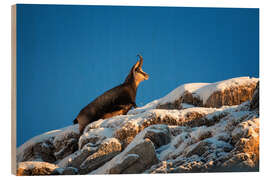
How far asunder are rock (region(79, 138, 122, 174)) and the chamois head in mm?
1160

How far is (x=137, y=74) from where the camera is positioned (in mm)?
8438

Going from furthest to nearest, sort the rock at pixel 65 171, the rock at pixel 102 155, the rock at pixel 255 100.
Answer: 1. the rock at pixel 255 100
2. the rock at pixel 102 155
3. the rock at pixel 65 171

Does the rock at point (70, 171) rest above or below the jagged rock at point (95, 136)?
below

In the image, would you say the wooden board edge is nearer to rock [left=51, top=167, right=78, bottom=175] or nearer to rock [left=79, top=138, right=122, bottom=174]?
rock [left=51, top=167, right=78, bottom=175]

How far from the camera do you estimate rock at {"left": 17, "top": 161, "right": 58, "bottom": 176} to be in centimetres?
772

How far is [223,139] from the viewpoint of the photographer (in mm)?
7848

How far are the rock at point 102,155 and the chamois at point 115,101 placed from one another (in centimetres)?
62

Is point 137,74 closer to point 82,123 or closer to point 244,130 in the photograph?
point 82,123

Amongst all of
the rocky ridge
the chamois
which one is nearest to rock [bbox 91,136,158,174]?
the rocky ridge

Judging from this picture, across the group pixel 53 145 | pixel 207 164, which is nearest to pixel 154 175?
pixel 207 164

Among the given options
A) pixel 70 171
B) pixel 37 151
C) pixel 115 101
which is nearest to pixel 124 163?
pixel 70 171

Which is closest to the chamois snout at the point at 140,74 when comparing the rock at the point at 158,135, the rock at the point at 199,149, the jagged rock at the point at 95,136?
the rock at the point at 158,135

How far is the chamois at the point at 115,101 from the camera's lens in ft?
27.6

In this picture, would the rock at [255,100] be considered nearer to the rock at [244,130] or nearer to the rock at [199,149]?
the rock at [244,130]
